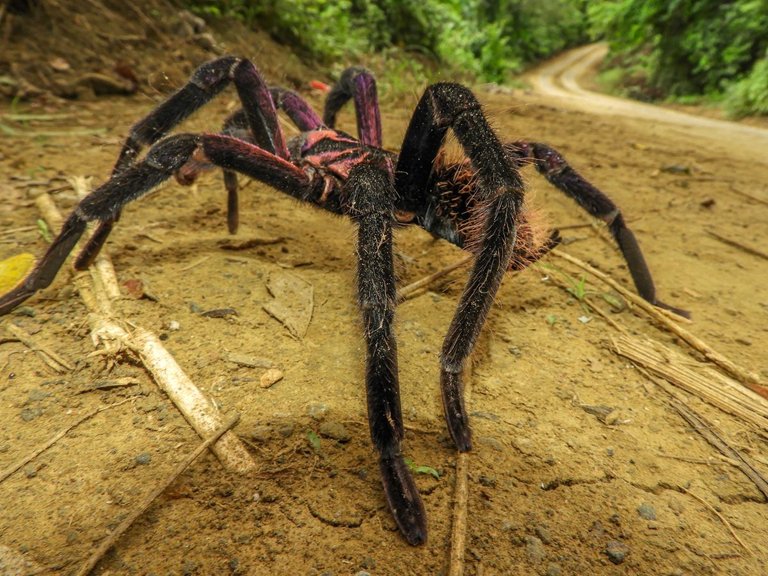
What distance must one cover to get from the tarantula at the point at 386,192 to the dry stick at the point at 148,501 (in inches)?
23.9

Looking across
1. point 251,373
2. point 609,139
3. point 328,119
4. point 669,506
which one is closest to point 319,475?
point 251,373

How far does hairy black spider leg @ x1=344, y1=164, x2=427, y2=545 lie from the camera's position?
1.56m

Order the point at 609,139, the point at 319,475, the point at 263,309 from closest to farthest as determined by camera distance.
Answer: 1. the point at 319,475
2. the point at 263,309
3. the point at 609,139


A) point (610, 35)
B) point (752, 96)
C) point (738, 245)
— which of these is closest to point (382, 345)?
point (738, 245)

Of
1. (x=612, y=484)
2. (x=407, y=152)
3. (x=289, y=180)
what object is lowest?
(x=612, y=484)

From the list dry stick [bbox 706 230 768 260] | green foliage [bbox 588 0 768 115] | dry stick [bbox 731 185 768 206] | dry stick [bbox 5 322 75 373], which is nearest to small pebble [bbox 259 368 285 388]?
dry stick [bbox 5 322 75 373]

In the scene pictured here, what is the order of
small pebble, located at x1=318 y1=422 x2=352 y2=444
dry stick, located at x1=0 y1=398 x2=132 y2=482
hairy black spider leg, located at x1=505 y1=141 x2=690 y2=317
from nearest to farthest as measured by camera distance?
dry stick, located at x1=0 y1=398 x2=132 y2=482
small pebble, located at x1=318 y1=422 x2=352 y2=444
hairy black spider leg, located at x1=505 y1=141 x2=690 y2=317

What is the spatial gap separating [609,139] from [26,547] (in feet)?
25.8

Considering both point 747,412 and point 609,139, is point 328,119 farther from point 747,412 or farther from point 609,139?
point 609,139

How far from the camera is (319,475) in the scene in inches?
66.7

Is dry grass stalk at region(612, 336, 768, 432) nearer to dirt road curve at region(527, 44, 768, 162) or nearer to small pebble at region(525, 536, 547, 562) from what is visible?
small pebble at region(525, 536, 547, 562)

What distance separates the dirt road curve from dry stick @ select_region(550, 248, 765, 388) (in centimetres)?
571

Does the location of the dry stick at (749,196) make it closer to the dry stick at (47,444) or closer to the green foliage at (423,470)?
the green foliage at (423,470)

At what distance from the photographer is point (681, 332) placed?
2.62 metres
